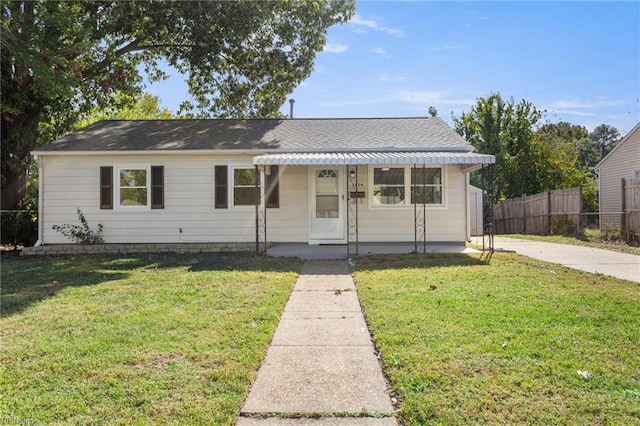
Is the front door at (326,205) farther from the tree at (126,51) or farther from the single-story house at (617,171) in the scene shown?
the single-story house at (617,171)

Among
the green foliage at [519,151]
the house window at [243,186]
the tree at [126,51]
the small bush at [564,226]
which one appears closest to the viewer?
the tree at [126,51]

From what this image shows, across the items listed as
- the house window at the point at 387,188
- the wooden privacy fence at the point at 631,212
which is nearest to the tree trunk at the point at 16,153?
the house window at the point at 387,188

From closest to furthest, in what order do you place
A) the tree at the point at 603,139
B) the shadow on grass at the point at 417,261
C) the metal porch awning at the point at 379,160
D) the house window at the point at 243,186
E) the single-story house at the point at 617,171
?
the shadow on grass at the point at 417,261 → the metal porch awning at the point at 379,160 → the house window at the point at 243,186 → the single-story house at the point at 617,171 → the tree at the point at 603,139

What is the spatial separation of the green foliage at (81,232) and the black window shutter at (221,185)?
3.45m

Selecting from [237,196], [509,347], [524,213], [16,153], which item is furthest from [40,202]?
[524,213]

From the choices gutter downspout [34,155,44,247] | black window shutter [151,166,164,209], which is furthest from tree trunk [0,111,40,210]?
black window shutter [151,166,164,209]

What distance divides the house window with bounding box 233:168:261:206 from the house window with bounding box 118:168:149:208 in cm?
251

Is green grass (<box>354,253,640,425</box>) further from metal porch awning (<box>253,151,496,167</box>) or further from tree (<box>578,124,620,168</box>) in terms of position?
tree (<box>578,124,620,168</box>)

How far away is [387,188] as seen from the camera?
1227cm

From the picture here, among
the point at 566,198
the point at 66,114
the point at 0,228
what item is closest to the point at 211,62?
the point at 66,114

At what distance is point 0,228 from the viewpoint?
42.3 feet

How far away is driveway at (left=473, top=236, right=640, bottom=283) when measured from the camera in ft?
26.6

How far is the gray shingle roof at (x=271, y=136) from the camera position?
39.6 feet

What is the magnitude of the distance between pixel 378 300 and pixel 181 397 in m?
3.29
